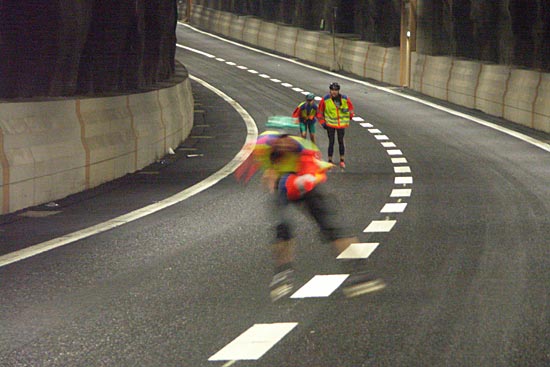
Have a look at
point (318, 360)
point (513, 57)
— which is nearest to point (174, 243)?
point (318, 360)

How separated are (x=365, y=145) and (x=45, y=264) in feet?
59.5

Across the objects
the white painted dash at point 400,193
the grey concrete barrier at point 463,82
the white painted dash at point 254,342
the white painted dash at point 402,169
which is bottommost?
the grey concrete barrier at point 463,82

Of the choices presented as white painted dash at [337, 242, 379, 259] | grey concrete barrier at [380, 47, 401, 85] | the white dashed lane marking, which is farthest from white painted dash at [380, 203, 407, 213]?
grey concrete barrier at [380, 47, 401, 85]

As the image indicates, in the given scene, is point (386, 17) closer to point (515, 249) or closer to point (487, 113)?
point (487, 113)

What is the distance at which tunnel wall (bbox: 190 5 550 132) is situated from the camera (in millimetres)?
33094

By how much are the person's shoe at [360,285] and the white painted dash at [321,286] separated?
74 millimetres

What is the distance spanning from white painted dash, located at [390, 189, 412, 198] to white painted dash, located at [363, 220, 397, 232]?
10.5ft

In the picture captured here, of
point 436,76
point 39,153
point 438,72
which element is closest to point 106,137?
point 39,153

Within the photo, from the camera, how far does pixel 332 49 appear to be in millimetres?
59812

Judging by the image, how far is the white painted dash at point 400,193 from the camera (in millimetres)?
18750

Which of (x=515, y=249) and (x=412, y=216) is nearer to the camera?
(x=515, y=249)

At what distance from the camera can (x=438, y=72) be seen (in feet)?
144

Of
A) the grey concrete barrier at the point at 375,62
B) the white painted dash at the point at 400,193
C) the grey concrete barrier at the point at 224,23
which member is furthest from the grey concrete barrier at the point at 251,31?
the white painted dash at the point at 400,193

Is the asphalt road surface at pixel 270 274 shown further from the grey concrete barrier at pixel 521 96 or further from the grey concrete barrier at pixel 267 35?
the grey concrete barrier at pixel 267 35
